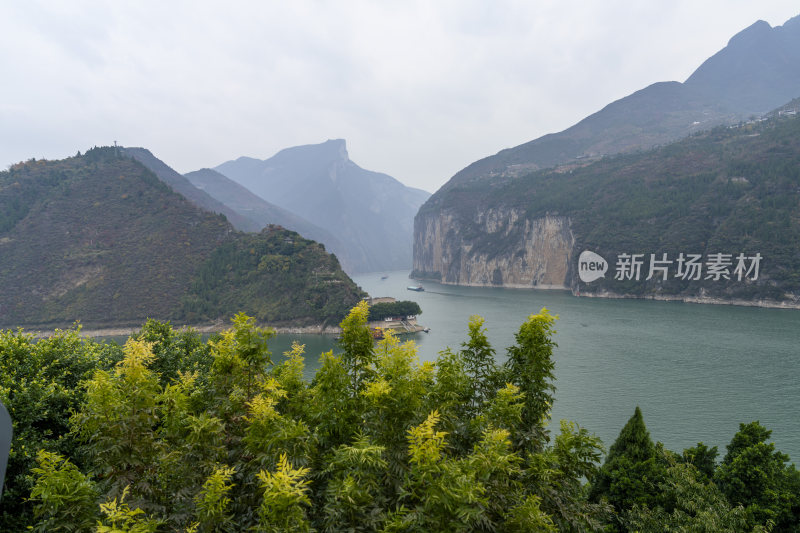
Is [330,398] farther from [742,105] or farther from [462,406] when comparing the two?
[742,105]

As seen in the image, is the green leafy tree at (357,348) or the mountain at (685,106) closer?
the green leafy tree at (357,348)

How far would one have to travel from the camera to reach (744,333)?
36938mm

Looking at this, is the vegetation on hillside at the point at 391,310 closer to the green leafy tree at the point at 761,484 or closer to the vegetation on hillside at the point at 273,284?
the vegetation on hillside at the point at 273,284

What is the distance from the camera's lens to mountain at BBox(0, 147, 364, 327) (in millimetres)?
48781

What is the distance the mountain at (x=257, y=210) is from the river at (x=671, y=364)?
127 metres

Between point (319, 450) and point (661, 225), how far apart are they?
80139 mm

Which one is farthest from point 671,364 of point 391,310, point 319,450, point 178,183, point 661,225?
point 178,183

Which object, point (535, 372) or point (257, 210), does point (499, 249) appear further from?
point (257, 210)

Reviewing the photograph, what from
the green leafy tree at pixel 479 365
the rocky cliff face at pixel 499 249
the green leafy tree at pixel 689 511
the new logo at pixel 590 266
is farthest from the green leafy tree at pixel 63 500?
the rocky cliff face at pixel 499 249

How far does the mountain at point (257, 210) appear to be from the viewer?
17173cm

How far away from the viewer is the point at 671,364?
29.4m

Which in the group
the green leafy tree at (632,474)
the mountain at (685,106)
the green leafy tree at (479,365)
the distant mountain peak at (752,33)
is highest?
Result: the distant mountain peak at (752,33)

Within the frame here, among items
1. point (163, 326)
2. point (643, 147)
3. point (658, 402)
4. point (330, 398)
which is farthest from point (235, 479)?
point (643, 147)

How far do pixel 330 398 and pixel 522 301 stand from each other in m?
65.9
